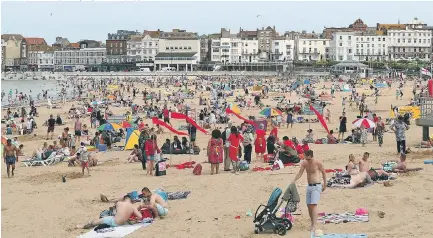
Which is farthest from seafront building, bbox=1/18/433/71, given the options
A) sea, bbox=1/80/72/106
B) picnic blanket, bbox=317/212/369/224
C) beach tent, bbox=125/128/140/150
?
picnic blanket, bbox=317/212/369/224

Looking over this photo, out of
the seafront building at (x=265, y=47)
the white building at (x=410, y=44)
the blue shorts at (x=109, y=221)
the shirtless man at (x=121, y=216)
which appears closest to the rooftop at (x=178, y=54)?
the seafront building at (x=265, y=47)

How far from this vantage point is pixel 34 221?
936 centimetres

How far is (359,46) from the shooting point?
360ft

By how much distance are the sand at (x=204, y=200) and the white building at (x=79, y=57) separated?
114 m

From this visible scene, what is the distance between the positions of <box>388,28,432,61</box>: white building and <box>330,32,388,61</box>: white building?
1.36 meters

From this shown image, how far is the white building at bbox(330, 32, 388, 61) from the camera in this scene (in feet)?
357

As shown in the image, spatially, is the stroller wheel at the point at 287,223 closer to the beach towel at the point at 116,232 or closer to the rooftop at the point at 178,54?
the beach towel at the point at 116,232

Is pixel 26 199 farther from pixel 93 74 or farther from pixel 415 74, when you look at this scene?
pixel 93 74

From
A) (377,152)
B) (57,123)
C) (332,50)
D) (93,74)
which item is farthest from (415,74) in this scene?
(377,152)

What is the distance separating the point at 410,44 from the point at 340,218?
353 feet

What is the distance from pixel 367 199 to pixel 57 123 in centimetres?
1988

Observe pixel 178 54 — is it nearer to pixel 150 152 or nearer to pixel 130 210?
pixel 150 152

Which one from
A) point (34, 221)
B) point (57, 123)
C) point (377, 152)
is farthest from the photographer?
point (57, 123)

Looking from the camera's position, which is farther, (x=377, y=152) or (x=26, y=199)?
(x=377, y=152)
